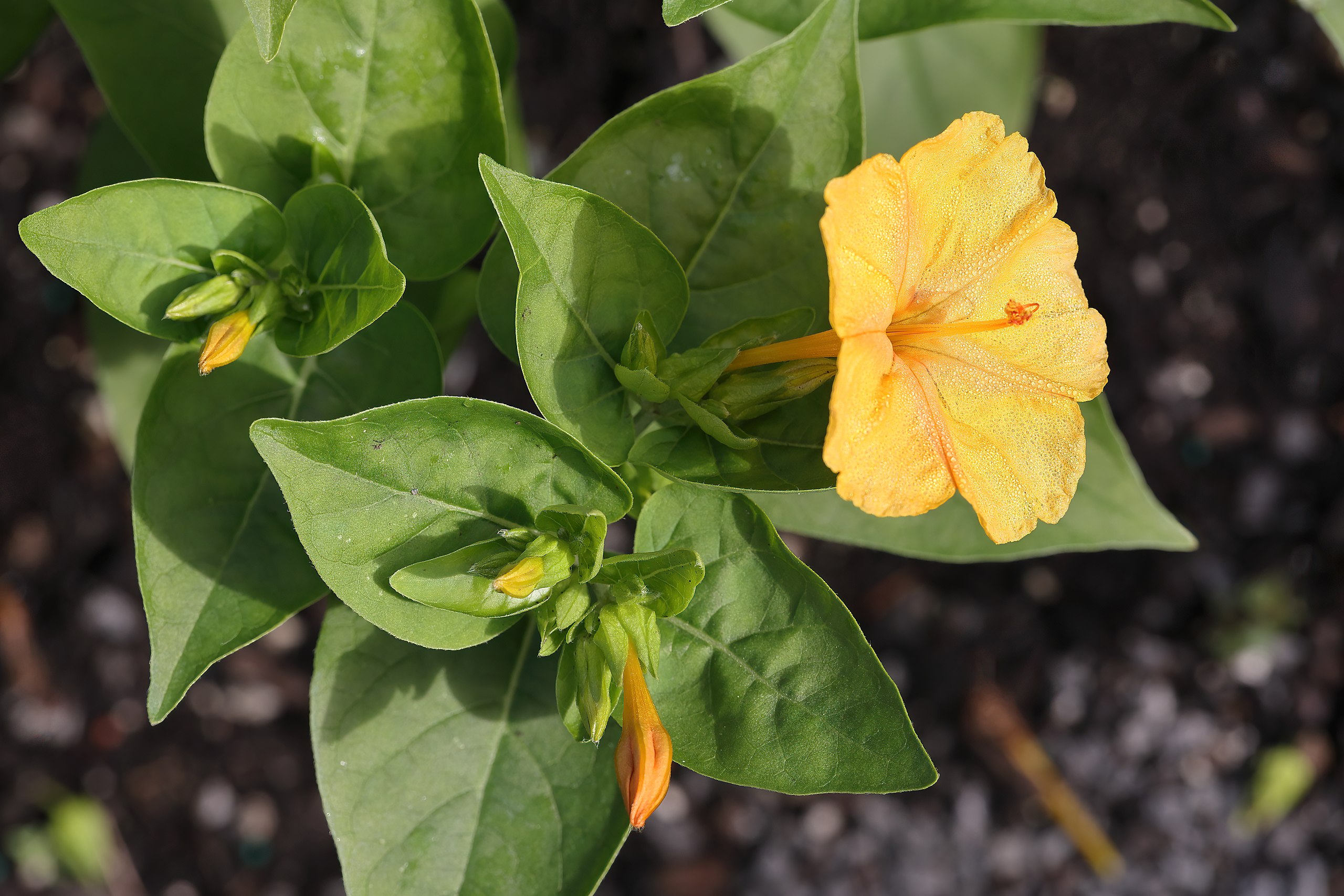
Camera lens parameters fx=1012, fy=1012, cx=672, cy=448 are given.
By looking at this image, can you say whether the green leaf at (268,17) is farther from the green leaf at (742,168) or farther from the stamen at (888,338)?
the stamen at (888,338)

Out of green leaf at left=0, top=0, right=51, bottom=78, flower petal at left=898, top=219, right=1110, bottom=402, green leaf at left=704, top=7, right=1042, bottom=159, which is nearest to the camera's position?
flower petal at left=898, top=219, right=1110, bottom=402

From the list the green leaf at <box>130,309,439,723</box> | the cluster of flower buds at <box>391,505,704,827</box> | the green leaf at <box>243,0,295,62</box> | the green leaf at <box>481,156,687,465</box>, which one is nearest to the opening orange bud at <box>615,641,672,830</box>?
the cluster of flower buds at <box>391,505,704,827</box>

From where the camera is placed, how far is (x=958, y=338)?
3.84 ft

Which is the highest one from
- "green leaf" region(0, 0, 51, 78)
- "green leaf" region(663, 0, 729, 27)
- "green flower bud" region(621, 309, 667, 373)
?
"green leaf" region(663, 0, 729, 27)

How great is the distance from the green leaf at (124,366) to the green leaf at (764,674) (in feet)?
4.11

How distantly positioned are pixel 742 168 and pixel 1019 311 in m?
0.40

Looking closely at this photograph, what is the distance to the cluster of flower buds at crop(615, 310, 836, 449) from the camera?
1124 millimetres

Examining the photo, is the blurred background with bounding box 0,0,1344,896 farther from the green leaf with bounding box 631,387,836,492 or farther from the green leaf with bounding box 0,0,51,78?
the green leaf with bounding box 631,387,836,492

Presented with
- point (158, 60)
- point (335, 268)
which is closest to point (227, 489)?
point (335, 268)

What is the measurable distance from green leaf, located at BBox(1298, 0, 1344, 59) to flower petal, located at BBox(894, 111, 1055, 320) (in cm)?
70

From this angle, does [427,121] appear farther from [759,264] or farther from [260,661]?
[260,661]

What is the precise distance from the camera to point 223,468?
1.28 metres

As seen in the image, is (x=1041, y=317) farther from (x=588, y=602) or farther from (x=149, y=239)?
(x=149, y=239)

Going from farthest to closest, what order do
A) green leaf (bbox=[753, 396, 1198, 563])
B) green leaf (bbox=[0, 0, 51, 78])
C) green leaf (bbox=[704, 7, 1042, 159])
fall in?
1. green leaf (bbox=[704, 7, 1042, 159])
2. green leaf (bbox=[0, 0, 51, 78])
3. green leaf (bbox=[753, 396, 1198, 563])
